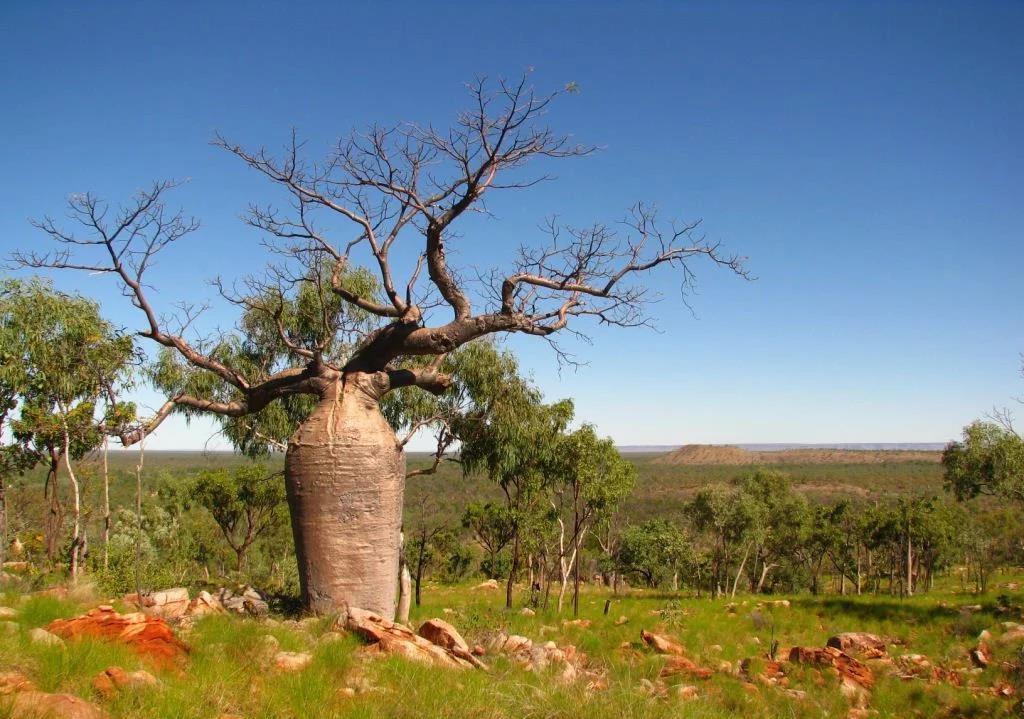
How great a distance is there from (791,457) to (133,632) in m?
141

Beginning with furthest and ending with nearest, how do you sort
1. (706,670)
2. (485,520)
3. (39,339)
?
1. (485,520)
2. (39,339)
3. (706,670)

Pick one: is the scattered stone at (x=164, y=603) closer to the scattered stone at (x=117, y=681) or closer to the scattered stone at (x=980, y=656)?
the scattered stone at (x=117, y=681)

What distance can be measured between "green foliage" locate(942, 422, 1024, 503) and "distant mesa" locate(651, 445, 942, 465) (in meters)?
97.9

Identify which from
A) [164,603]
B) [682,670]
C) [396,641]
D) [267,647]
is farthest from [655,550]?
[267,647]

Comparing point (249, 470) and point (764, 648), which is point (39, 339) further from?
point (764, 648)

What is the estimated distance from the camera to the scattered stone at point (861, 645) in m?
9.15

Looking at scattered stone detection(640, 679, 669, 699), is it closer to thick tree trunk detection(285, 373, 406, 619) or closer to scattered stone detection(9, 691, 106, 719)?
thick tree trunk detection(285, 373, 406, 619)

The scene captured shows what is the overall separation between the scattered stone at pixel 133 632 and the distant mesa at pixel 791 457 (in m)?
115

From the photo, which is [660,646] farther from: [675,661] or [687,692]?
[687,692]

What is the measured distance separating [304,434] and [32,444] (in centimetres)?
827

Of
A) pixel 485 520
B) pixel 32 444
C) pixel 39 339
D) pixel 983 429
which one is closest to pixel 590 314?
pixel 39 339

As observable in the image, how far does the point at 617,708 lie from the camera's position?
11.8 feet

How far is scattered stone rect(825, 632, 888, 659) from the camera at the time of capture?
30.0ft

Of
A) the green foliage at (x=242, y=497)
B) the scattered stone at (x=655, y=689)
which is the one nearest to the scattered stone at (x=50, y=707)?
the scattered stone at (x=655, y=689)
